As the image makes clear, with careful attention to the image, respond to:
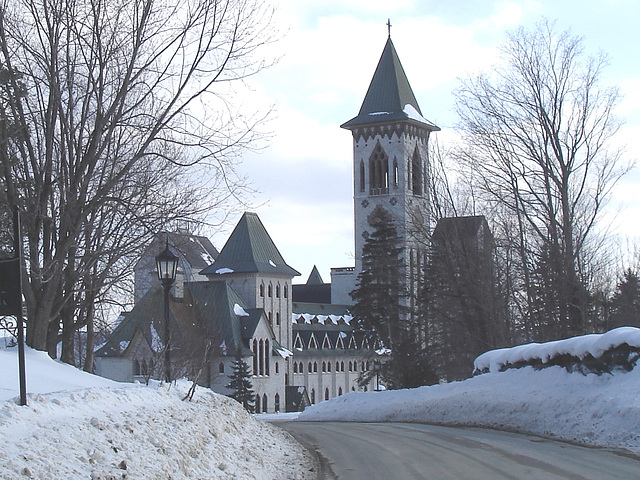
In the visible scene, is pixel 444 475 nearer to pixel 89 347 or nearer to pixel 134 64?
pixel 134 64

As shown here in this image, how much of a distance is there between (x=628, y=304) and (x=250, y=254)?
55.1 metres

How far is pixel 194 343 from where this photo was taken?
46438 mm

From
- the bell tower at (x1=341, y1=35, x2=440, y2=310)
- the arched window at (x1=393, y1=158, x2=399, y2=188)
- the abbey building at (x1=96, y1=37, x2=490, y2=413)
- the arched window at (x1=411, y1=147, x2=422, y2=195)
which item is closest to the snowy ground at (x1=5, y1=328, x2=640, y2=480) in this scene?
the arched window at (x1=411, y1=147, x2=422, y2=195)

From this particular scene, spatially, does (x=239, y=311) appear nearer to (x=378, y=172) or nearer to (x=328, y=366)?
(x=328, y=366)

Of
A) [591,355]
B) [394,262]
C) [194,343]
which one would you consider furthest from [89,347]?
[394,262]

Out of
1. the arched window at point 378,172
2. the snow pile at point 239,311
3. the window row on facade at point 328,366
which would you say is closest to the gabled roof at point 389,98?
the arched window at point 378,172

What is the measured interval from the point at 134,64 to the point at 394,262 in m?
35.3

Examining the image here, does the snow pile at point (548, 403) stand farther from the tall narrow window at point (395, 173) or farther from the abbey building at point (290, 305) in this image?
the tall narrow window at point (395, 173)

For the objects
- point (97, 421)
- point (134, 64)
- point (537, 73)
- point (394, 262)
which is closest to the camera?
point (97, 421)

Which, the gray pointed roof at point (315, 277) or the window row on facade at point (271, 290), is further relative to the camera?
the gray pointed roof at point (315, 277)

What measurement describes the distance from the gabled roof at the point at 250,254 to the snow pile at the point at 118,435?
248 ft

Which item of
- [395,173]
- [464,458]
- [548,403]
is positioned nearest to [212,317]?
[395,173]

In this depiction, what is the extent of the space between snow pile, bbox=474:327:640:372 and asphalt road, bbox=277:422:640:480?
90.6 inches

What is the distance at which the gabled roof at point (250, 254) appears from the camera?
89.6m
